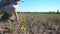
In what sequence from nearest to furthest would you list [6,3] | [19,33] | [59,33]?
[19,33], [59,33], [6,3]

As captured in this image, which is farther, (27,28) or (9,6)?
(9,6)

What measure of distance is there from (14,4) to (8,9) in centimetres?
25

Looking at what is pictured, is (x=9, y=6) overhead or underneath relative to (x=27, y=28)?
overhead

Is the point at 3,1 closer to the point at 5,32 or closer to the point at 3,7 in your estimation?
the point at 3,7

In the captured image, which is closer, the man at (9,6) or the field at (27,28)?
the field at (27,28)

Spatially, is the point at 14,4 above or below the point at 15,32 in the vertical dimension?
above

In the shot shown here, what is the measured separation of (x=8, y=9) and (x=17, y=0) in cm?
41

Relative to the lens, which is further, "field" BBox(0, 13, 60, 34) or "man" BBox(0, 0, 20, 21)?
"man" BBox(0, 0, 20, 21)

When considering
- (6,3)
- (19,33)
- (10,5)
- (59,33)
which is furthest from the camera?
(6,3)

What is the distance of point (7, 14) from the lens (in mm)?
6801

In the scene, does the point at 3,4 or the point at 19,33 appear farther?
the point at 3,4

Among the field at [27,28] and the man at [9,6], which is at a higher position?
the man at [9,6]

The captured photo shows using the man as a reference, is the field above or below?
below

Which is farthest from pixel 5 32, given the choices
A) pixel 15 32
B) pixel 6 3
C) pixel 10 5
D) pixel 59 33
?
pixel 6 3
